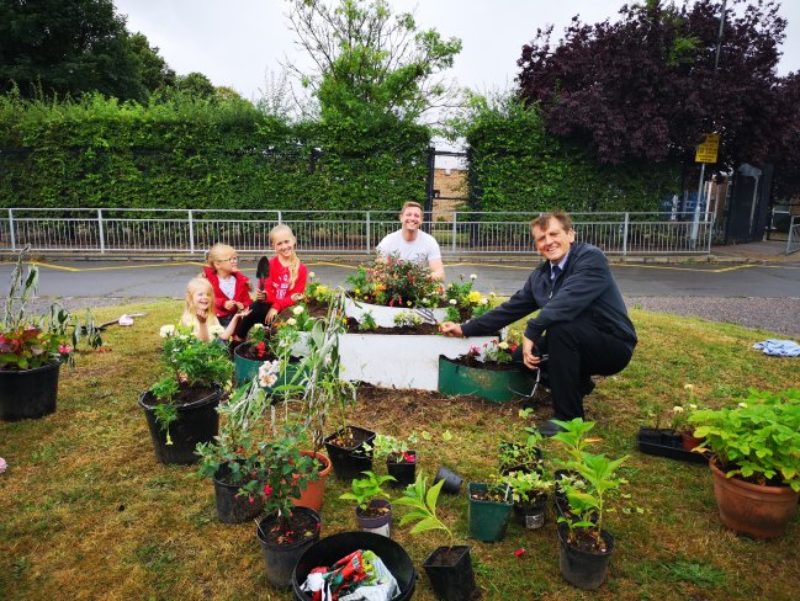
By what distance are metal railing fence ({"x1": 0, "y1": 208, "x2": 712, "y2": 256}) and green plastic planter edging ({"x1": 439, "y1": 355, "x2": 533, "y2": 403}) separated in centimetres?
993

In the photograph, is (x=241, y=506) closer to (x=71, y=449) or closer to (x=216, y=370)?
(x=216, y=370)

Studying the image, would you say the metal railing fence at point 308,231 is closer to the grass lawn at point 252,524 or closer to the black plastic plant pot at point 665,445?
the grass lawn at point 252,524

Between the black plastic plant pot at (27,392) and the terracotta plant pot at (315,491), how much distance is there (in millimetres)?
2188

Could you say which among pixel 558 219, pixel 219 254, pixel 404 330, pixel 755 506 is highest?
pixel 558 219

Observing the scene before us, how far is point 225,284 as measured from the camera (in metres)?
4.97

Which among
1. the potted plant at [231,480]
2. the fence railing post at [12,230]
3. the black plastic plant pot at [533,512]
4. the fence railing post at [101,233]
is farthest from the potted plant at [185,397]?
the fence railing post at [12,230]

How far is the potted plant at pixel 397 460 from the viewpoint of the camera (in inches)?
113

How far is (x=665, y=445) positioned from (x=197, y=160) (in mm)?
13757

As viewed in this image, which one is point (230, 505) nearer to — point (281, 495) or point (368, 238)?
point (281, 495)

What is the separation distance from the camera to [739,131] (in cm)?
1414

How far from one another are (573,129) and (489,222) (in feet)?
10.2

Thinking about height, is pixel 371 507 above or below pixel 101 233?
below

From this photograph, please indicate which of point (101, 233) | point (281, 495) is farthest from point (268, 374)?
point (101, 233)

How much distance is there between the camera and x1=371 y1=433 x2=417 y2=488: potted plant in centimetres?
286
